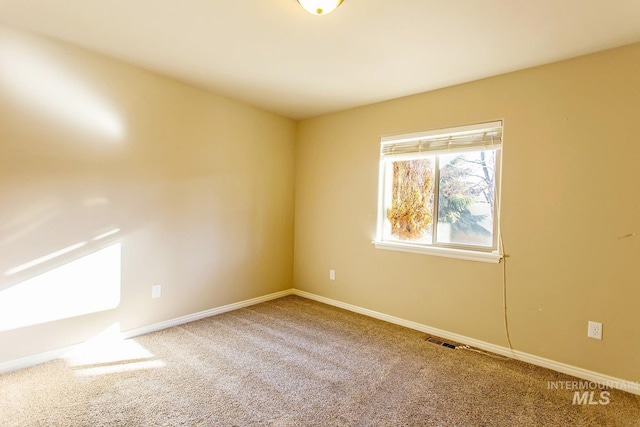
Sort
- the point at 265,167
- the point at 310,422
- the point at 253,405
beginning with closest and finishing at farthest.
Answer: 1. the point at 310,422
2. the point at 253,405
3. the point at 265,167

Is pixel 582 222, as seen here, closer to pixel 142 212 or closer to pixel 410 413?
pixel 410 413

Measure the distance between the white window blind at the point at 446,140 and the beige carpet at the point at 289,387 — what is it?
177 cm

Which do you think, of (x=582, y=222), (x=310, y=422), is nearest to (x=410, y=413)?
(x=310, y=422)

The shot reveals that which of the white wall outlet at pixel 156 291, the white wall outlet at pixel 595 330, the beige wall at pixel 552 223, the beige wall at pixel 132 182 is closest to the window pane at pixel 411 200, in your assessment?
the beige wall at pixel 552 223

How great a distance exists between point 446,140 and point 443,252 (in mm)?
1043

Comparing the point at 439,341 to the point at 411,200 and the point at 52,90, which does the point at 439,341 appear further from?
the point at 52,90

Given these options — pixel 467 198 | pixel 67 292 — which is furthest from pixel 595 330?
pixel 67 292

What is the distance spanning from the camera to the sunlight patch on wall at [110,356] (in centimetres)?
216

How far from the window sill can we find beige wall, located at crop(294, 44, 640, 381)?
2.1 inches

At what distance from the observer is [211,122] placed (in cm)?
316

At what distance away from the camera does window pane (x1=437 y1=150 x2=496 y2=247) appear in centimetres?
269

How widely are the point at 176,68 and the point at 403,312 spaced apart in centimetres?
311

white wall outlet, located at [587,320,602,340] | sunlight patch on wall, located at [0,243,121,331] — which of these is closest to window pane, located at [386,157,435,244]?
white wall outlet, located at [587,320,602,340]

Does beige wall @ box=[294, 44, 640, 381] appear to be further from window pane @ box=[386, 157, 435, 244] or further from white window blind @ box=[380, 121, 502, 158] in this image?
window pane @ box=[386, 157, 435, 244]
